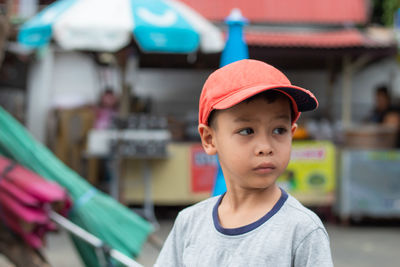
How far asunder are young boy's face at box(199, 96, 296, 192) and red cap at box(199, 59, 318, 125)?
4cm

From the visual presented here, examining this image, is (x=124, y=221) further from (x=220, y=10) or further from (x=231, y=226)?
(x=220, y=10)

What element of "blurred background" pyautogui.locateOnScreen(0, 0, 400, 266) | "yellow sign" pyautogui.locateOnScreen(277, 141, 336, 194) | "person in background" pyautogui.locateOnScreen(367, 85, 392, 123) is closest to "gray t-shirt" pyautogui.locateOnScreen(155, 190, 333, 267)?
"blurred background" pyautogui.locateOnScreen(0, 0, 400, 266)

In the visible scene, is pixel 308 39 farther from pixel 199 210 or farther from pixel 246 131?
pixel 246 131

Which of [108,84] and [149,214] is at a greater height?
[108,84]

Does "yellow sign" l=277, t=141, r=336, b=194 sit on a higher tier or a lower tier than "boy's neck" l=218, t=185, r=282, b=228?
lower

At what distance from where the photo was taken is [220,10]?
38.2 feet

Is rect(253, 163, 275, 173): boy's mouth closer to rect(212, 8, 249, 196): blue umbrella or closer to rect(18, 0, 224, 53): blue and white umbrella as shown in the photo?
rect(212, 8, 249, 196): blue umbrella

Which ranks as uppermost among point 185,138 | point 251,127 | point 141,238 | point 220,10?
point 251,127

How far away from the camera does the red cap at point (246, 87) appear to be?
65.7 inches

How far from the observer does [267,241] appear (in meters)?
1.64

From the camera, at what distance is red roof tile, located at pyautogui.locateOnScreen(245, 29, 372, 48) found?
9.60 meters

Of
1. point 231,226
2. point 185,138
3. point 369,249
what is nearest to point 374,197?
point 369,249

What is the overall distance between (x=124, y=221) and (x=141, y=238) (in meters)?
0.19

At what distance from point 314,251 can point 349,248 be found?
21.0 feet
